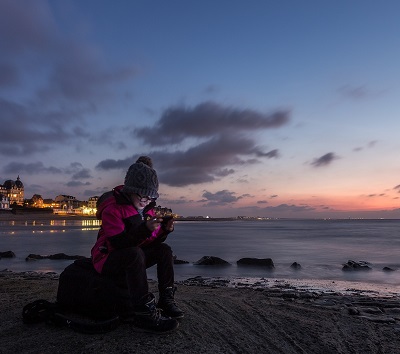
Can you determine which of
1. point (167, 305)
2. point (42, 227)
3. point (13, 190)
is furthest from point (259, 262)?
point (13, 190)

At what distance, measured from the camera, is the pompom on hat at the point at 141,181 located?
14.7 ft

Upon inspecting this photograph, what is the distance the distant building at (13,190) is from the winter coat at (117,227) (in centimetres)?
19664

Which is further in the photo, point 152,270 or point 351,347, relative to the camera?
point 152,270

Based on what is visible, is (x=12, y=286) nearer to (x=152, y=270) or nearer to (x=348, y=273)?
(x=152, y=270)

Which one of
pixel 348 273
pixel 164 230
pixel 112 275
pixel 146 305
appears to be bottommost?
pixel 348 273

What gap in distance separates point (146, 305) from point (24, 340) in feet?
4.87

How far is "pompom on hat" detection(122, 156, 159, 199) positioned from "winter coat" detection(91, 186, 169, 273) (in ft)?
0.48

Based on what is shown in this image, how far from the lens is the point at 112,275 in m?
4.58

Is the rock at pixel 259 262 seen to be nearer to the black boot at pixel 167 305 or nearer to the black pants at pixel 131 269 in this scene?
the black boot at pixel 167 305

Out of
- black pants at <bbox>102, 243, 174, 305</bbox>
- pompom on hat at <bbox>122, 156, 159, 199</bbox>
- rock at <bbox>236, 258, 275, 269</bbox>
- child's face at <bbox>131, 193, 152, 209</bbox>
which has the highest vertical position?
pompom on hat at <bbox>122, 156, 159, 199</bbox>

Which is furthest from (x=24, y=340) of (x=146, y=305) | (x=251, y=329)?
(x=251, y=329)

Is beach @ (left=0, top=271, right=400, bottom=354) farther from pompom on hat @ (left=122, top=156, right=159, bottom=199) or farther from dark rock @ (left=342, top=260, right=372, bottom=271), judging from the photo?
dark rock @ (left=342, top=260, right=372, bottom=271)

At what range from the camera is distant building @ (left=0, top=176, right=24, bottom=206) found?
183250mm

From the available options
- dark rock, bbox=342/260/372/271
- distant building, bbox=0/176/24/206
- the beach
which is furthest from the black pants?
distant building, bbox=0/176/24/206
